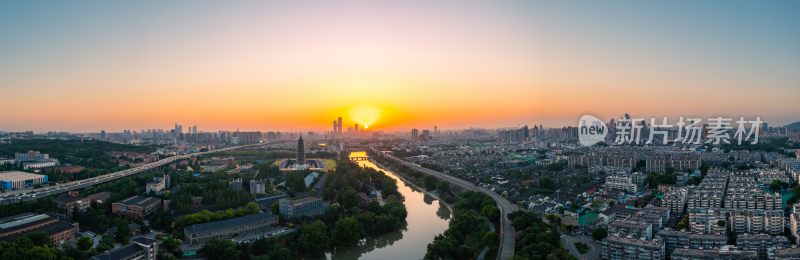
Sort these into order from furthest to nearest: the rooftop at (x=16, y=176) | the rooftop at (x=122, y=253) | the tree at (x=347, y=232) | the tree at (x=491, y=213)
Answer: the rooftop at (x=16, y=176) → the tree at (x=491, y=213) → the tree at (x=347, y=232) → the rooftop at (x=122, y=253)

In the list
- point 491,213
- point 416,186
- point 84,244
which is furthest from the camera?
point 416,186

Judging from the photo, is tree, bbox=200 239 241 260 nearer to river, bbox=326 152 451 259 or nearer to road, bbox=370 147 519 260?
river, bbox=326 152 451 259

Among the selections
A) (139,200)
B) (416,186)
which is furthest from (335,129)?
(139,200)

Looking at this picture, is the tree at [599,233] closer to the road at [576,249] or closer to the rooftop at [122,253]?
the road at [576,249]

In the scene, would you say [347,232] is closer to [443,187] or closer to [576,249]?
[576,249]

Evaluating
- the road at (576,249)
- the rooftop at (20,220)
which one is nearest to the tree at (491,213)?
the road at (576,249)

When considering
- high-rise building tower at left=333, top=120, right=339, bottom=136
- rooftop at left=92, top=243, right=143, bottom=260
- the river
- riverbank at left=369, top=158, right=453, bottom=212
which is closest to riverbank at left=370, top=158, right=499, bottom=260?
riverbank at left=369, top=158, right=453, bottom=212
